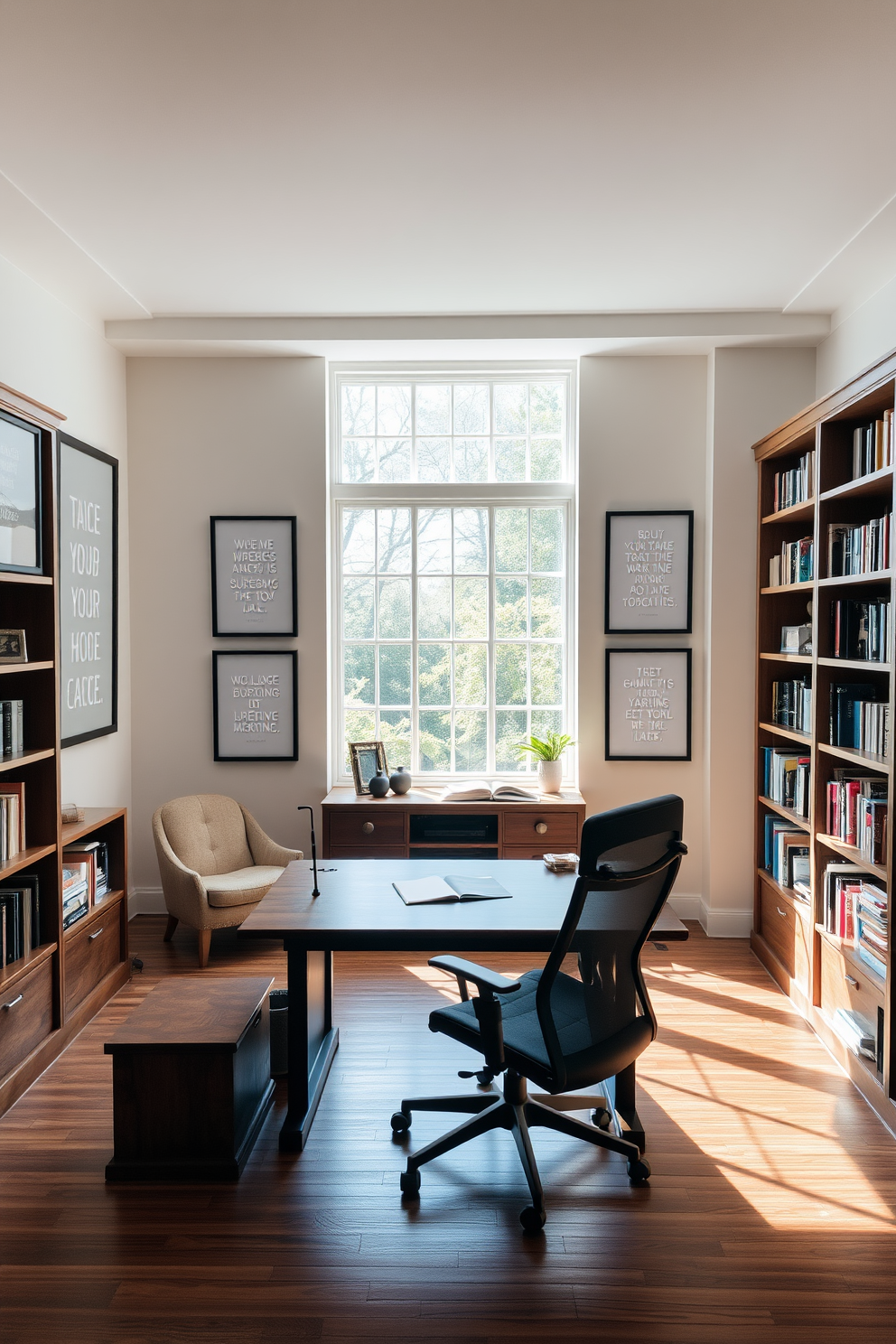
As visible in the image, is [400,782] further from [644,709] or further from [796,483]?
[796,483]

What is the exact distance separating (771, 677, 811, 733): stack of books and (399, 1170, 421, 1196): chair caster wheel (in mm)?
2468

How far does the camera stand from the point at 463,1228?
94.6 inches

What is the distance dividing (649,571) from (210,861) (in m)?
2.79

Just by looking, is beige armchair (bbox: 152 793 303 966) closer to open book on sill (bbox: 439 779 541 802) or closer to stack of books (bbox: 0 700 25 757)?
open book on sill (bbox: 439 779 541 802)

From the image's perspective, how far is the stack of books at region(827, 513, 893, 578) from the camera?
316 centimetres

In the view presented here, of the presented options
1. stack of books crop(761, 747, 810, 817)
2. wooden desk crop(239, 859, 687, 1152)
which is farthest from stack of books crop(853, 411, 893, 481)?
wooden desk crop(239, 859, 687, 1152)

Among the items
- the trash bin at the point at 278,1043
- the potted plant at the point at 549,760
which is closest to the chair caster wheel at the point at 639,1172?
the trash bin at the point at 278,1043

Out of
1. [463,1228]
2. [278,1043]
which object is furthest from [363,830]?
[463,1228]

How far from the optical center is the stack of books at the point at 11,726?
10.4ft

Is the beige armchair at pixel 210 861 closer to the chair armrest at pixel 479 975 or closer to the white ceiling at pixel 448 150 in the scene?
the chair armrest at pixel 479 975

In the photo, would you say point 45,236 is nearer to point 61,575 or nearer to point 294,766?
point 61,575

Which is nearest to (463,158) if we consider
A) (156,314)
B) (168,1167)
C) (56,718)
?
(156,314)

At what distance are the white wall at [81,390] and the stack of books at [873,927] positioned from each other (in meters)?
3.36

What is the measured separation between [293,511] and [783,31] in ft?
10.6
